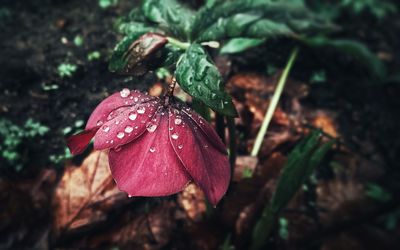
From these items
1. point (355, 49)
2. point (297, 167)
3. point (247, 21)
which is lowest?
point (355, 49)

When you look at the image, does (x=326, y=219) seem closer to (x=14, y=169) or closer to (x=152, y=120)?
(x=152, y=120)

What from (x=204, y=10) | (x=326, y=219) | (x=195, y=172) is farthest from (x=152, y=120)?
(x=326, y=219)

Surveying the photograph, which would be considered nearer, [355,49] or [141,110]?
[141,110]

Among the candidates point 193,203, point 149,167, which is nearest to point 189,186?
point 193,203

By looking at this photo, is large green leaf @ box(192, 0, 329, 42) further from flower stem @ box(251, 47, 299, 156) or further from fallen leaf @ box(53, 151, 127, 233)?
fallen leaf @ box(53, 151, 127, 233)

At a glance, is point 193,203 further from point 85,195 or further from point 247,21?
point 247,21

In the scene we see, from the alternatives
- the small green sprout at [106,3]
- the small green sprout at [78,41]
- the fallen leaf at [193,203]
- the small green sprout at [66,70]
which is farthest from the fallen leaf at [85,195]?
the small green sprout at [106,3]
